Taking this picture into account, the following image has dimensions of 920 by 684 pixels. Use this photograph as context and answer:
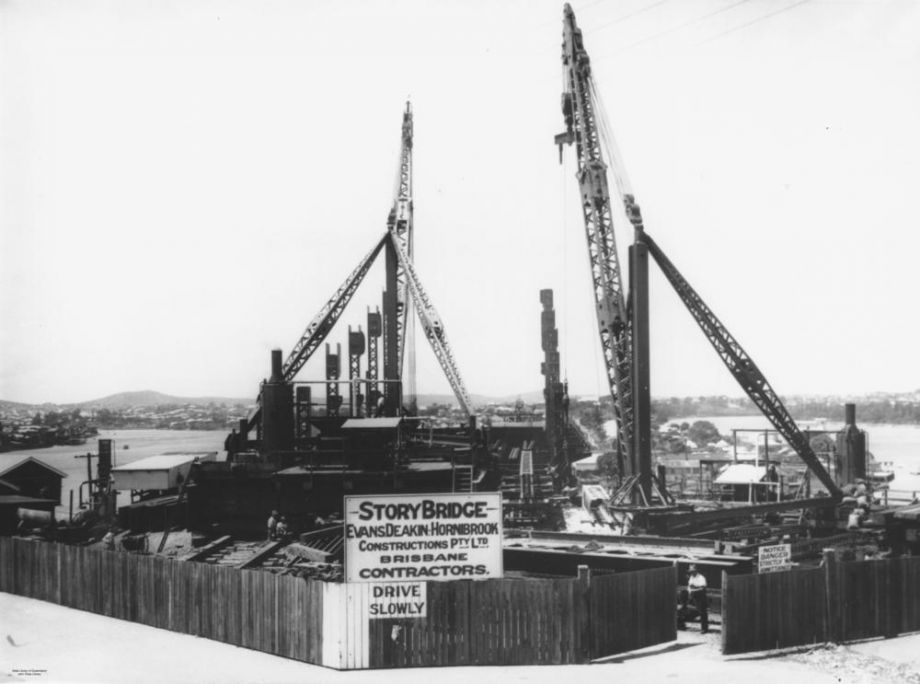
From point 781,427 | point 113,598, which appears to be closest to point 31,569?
point 113,598

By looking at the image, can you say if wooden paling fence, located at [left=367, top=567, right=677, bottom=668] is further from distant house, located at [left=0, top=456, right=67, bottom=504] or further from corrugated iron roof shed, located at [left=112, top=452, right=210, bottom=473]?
distant house, located at [left=0, top=456, right=67, bottom=504]

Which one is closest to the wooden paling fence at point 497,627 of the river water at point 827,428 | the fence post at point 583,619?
the fence post at point 583,619

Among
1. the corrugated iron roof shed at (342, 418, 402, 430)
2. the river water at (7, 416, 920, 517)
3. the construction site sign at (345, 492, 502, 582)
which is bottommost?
the river water at (7, 416, 920, 517)

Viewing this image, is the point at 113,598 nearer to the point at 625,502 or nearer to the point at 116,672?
the point at 116,672

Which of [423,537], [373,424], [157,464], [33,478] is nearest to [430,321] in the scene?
[373,424]

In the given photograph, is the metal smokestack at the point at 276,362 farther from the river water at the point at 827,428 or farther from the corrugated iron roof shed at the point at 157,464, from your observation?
the river water at the point at 827,428

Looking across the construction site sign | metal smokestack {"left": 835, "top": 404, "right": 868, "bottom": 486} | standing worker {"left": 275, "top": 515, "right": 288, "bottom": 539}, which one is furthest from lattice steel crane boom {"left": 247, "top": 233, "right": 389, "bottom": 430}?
the construction site sign

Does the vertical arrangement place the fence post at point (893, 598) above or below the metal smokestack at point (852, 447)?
below

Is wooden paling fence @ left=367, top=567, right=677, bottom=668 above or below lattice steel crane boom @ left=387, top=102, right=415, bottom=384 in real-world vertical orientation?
below
